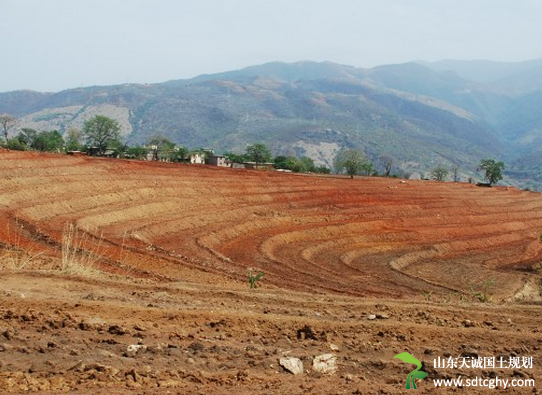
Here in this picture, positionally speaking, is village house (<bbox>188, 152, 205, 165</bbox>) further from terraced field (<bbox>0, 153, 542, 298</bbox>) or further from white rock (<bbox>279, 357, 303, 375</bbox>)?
white rock (<bbox>279, 357, 303, 375</bbox>)

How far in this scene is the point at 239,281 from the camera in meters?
18.9

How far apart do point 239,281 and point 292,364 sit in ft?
39.3

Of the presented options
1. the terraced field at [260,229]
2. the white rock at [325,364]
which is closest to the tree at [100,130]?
the terraced field at [260,229]

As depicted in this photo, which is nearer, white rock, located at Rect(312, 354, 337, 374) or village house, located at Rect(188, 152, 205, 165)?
white rock, located at Rect(312, 354, 337, 374)

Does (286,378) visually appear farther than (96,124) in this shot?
No

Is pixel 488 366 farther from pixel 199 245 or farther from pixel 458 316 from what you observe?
pixel 199 245

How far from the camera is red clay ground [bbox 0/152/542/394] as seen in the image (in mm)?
6781

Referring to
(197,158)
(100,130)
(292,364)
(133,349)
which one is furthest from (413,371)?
(100,130)

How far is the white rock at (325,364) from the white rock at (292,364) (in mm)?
182

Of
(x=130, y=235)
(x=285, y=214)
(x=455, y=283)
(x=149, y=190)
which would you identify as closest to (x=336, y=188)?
(x=285, y=214)

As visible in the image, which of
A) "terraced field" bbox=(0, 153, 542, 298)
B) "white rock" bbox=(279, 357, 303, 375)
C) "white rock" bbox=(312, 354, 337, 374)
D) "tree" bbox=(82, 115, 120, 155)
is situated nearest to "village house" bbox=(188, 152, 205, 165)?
"tree" bbox=(82, 115, 120, 155)

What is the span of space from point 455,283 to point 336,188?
24.9 m

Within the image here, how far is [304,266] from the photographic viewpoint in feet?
85.9

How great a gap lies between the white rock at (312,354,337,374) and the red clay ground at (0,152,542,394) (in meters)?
0.09
